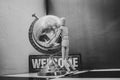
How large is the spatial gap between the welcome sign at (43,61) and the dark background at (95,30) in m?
0.33

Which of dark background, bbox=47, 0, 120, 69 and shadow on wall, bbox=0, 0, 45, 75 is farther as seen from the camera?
dark background, bbox=47, 0, 120, 69

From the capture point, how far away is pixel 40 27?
101 inches

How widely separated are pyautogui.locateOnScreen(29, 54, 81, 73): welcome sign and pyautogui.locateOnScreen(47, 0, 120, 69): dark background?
329 millimetres

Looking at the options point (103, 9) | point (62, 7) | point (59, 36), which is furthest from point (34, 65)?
point (103, 9)

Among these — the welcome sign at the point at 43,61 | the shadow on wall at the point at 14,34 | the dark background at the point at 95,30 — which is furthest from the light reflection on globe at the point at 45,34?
the dark background at the point at 95,30

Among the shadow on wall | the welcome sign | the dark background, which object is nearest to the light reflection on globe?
the shadow on wall

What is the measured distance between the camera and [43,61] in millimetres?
3182

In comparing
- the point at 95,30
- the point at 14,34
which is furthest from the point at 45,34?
the point at 95,30

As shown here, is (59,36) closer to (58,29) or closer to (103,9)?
(58,29)

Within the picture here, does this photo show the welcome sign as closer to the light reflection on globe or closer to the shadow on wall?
the shadow on wall

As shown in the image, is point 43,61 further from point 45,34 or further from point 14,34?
point 45,34

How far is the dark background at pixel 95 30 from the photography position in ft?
10.8

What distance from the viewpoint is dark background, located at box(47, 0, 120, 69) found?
10.8 feet

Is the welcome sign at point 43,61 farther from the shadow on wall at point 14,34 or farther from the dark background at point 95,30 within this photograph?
the dark background at point 95,30
